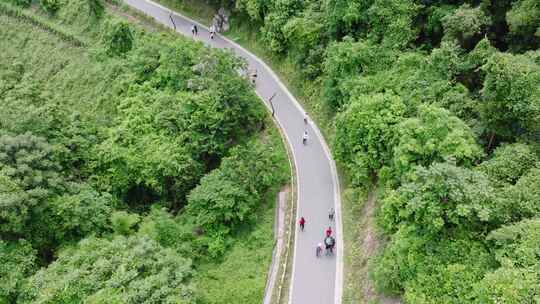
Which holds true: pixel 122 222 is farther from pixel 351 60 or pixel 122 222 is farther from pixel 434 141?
pixel 434 141

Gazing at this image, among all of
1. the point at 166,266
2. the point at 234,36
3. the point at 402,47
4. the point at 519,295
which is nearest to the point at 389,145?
the point at 402,47

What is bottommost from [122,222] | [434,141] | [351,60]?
[122,222]

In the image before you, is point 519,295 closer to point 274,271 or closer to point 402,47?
point 274,271

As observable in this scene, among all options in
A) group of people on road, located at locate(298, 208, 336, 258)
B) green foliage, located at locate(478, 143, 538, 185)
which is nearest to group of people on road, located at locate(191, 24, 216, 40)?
group of people on road, located at locate(298, 208, 336, 258)

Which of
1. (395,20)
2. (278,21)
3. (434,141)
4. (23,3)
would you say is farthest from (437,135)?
(23,3)

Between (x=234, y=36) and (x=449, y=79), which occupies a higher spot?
(x=234, y=36)

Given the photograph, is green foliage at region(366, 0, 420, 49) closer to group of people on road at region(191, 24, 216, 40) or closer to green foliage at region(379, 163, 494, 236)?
green foliage at region(379, 163, 494, 236)
